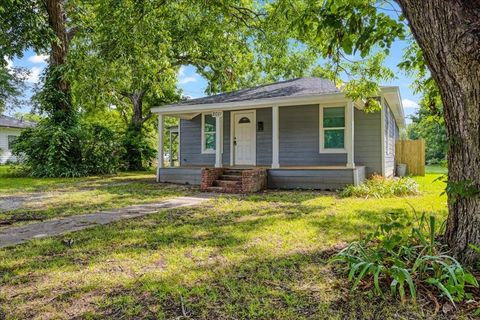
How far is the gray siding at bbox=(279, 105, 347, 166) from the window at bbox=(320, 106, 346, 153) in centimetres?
16

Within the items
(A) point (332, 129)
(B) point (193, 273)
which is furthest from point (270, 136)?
(B) point (193, 273)

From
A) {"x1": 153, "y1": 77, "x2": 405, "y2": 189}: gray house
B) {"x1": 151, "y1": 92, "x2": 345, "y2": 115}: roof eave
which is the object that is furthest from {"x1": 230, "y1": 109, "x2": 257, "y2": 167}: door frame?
{"x1": 151, "y1": 92, "x2": 345, "y2": 115}: roof eave

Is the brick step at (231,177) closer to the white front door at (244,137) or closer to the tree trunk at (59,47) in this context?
the white front door at (244,137)

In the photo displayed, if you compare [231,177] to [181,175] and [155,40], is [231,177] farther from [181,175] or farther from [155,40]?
[155,40]

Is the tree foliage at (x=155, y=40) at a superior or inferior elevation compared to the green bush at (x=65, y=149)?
superior

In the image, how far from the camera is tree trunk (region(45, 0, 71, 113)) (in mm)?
13656

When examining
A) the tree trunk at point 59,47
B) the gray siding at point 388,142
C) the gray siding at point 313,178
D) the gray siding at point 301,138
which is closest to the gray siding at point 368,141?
the gray siding at point 388,142

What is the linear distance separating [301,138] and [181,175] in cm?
431

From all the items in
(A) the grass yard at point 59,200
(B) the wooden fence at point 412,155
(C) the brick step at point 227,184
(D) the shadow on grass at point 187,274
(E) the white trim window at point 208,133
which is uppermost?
(E) the white trim window at point 208,133

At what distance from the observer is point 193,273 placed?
9.97 ft

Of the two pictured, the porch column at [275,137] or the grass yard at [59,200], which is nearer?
the grass yard at [59,200]

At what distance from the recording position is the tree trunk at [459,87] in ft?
7.98

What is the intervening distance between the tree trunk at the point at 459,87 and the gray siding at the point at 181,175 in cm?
865

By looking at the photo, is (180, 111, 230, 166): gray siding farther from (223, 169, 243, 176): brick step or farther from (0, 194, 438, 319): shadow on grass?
(0, 194, 438, 319): shadow on grass
